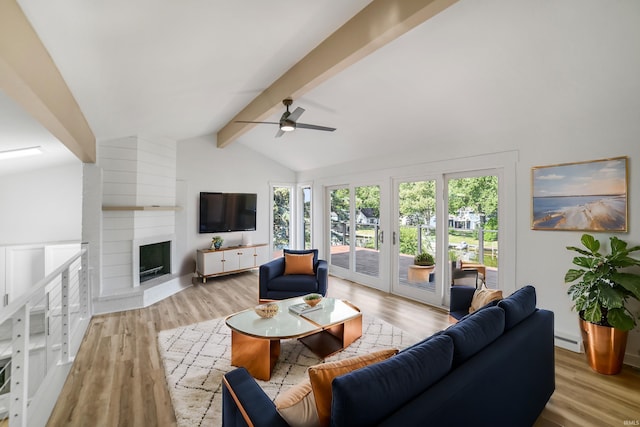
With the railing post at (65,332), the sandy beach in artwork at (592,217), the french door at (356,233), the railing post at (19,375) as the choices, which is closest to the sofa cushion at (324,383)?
the railing post at (19,375)

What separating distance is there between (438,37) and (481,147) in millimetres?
1712

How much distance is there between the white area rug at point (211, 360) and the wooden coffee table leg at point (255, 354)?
8 centimetres

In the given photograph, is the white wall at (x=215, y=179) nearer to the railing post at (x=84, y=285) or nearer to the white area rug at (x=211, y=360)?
the railing post at (x=84, y=285)

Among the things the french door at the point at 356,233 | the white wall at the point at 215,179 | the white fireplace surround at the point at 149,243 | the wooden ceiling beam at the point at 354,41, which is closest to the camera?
the wooden ceiling beam at the point at 354,41

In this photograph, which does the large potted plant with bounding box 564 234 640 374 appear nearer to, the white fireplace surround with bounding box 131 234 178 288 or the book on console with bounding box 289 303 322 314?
the book on console with bounding box 289 303 322 314

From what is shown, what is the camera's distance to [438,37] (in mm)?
2467

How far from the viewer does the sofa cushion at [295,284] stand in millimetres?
3996

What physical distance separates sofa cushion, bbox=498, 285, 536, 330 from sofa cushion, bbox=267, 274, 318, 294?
2.49 metres

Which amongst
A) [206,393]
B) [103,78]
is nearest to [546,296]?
[206,393]

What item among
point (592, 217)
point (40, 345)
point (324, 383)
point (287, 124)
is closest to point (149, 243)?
point (40, 345)

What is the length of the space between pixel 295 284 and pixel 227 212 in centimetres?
298

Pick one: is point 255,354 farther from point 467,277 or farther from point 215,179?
point 215,179

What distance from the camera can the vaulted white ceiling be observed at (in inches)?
73.2

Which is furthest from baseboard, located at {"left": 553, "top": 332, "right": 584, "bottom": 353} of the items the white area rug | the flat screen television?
the flat screen television
